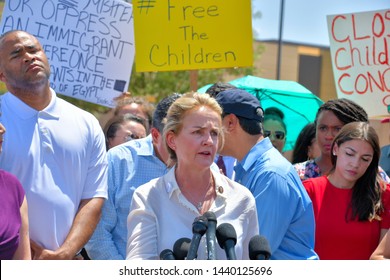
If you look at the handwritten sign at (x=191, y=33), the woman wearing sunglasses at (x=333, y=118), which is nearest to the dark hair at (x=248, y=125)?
the woman wearing sunglasses at (x=333, y=118)

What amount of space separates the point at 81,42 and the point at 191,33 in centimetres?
97

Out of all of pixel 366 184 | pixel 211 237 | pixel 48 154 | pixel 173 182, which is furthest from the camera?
pixel 366 184

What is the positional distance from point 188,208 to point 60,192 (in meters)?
0.98

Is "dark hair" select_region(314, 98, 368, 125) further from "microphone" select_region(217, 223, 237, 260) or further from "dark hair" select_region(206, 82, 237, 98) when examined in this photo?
"microphone" select_region(217, 223, 237, 260)

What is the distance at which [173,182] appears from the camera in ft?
12.2

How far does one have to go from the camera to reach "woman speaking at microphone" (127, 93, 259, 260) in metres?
3.56

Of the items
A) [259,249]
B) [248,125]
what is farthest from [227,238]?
[248,125]

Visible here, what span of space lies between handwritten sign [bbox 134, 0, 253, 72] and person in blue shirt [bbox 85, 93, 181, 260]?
1.91 meters

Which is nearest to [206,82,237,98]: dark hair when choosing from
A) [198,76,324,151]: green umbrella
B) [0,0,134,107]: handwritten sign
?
[0,0,134,107]: handwritten sign

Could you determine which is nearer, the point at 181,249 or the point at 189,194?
the point at 181,249

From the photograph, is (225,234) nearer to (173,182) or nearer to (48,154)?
(173,182)

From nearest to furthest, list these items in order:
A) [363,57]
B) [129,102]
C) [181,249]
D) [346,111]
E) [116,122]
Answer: [181,249] → [346,111] → [116,122] → [129,102] → [363,57]
